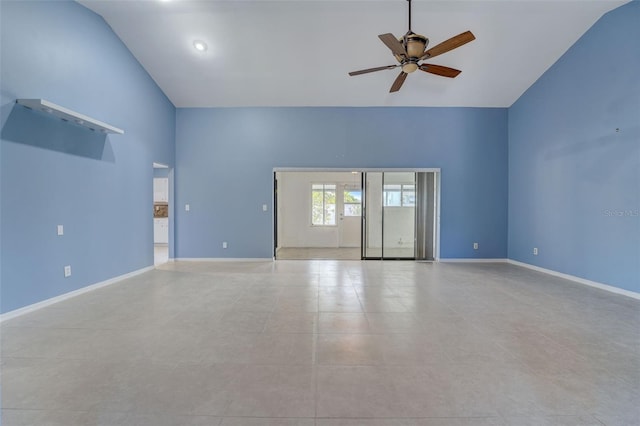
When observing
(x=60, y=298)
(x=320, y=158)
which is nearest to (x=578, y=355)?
(x=320, y=158)

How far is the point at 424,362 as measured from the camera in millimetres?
2273

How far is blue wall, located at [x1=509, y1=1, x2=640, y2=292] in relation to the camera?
405cm

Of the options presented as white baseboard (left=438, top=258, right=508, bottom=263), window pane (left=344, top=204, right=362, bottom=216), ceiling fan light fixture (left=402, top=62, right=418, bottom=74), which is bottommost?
white baseboard (left=438, top=258, right=508, bottom=263)

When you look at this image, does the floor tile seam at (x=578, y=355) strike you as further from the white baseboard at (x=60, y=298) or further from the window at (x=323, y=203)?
the window at (x=323, y=203)

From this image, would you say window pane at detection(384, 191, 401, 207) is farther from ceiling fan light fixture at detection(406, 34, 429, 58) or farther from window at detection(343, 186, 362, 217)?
ceiling fan light fixture at detection(406, 34, 429, 58)

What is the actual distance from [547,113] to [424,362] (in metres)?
5.68

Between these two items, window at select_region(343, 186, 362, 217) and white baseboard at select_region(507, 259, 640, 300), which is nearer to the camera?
white baseboard at select_region(507, 259, 640, 300)

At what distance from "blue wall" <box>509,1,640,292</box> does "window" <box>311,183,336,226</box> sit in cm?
520

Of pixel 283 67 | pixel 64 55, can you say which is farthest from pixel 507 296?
pixel 64 55

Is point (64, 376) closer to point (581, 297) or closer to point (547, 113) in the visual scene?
point (581, 297)

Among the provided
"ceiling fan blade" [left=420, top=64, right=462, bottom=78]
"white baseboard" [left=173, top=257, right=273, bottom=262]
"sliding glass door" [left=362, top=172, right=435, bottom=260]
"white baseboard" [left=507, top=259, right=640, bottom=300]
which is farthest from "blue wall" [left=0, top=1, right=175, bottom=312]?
"white baseboard" [left=507, top=259, right=640, bottom=300]

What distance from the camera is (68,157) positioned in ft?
12.8

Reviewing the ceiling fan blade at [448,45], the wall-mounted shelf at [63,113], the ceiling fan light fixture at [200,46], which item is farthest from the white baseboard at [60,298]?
the ceiling fan blade at [448,45]

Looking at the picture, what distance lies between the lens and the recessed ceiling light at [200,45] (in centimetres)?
493
